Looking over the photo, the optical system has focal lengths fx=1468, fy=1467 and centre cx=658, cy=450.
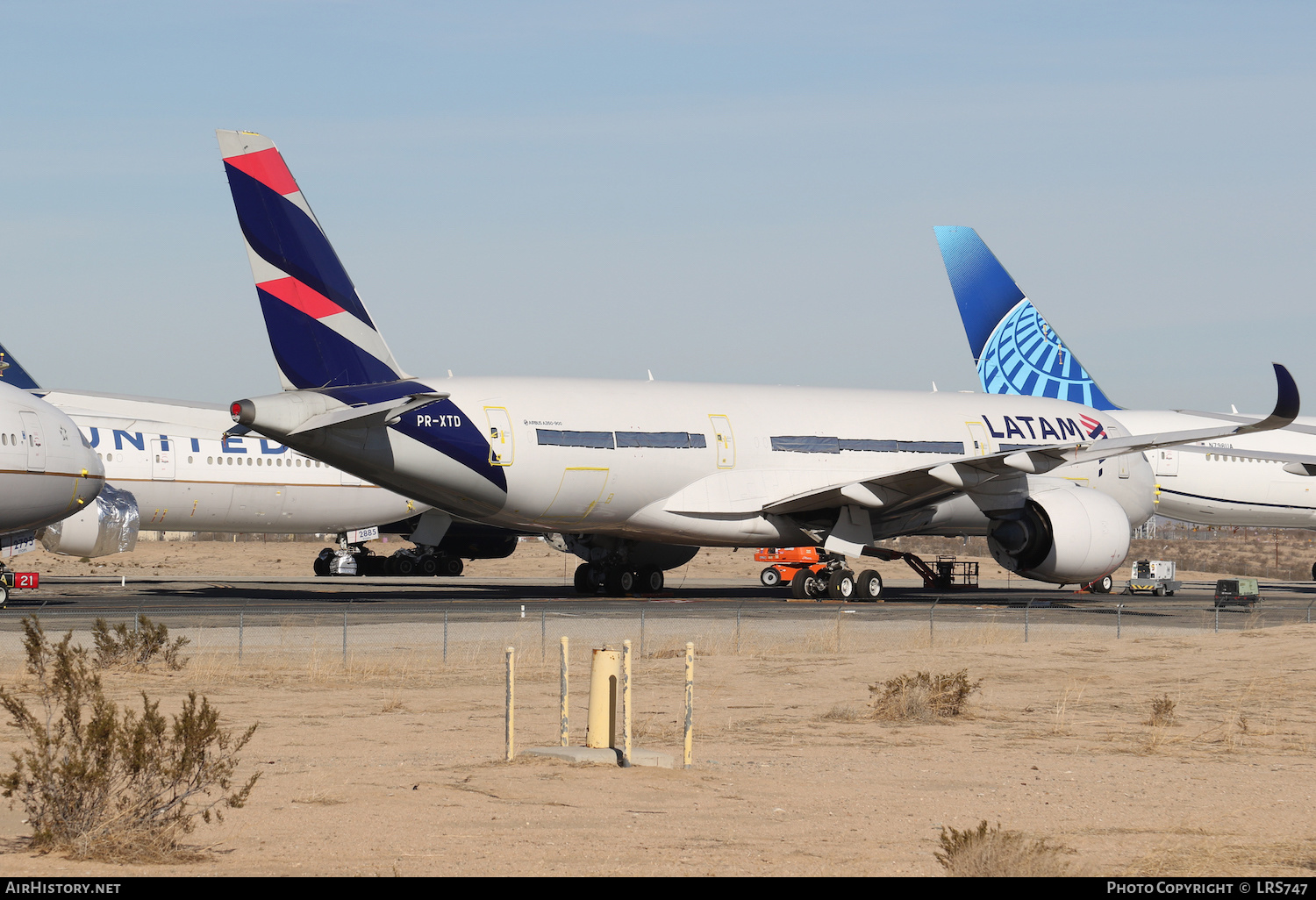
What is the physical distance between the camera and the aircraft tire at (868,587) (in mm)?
35500

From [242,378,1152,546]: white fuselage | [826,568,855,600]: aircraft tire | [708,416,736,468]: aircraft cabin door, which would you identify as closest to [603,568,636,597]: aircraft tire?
[242,378,1152,546]: white fuselage

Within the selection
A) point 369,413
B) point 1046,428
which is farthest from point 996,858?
point 1046,428

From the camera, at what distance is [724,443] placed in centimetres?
3350

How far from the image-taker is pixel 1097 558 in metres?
34.0

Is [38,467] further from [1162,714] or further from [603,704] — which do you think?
[1162,714]

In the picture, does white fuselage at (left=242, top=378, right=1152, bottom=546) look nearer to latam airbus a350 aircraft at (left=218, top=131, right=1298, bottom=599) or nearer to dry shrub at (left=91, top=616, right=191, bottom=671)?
latam airbus a350 aircraft at (left=218, top=131, right=1298, bottom=599)

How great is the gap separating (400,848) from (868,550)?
1002 inches

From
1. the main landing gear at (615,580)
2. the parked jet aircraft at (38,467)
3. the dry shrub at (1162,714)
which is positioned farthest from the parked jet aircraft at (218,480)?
the dry shrub at (1162,714)

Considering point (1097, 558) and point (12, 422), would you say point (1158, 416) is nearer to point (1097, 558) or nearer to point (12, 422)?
point (1097, 558)

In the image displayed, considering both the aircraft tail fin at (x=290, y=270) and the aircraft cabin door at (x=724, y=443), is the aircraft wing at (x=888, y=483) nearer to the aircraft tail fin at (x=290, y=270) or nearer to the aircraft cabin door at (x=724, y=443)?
the aircraft cabin door at (x=724, y=443)

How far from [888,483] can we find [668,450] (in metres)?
5.14

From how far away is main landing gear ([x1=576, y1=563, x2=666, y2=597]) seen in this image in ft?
126

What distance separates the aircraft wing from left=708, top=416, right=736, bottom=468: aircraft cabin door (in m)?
0.26

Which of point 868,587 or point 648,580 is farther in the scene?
point 648,580
